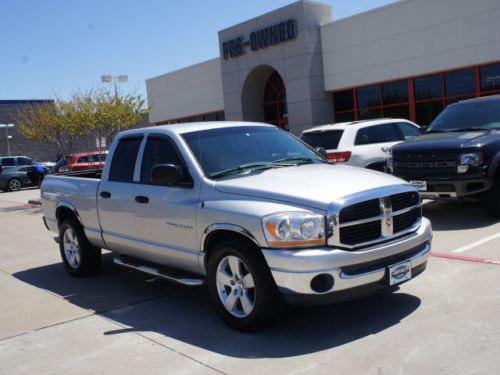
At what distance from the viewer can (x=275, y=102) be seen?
2672cm

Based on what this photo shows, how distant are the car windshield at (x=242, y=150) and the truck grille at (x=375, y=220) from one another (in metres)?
1.23

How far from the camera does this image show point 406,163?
30.9 feet

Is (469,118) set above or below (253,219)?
above

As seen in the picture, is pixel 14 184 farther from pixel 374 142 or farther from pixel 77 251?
pixel 77 251

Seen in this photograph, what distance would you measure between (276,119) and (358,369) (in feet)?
76.0

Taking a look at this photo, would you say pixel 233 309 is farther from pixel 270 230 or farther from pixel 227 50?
pixel 227 50

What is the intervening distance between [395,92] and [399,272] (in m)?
18.0

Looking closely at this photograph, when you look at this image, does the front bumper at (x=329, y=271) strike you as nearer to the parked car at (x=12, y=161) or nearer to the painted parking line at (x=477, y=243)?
the painted parking line at (x=477, y=243)

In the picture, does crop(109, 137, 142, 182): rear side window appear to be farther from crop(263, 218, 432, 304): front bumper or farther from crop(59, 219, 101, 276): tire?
crop(263, 218, 432, 304): front bumper

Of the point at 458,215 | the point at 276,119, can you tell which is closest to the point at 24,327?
the point at 458,215

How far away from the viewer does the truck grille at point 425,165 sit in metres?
8.82

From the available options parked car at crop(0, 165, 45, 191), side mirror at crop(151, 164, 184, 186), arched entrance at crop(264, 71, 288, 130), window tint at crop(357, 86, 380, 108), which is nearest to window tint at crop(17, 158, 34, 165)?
parked car at crop(0, 165, 45, 191)

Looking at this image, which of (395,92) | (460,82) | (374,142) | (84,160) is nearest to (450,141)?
(374,142)

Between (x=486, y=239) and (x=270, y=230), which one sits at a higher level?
(x=270, y=230)
